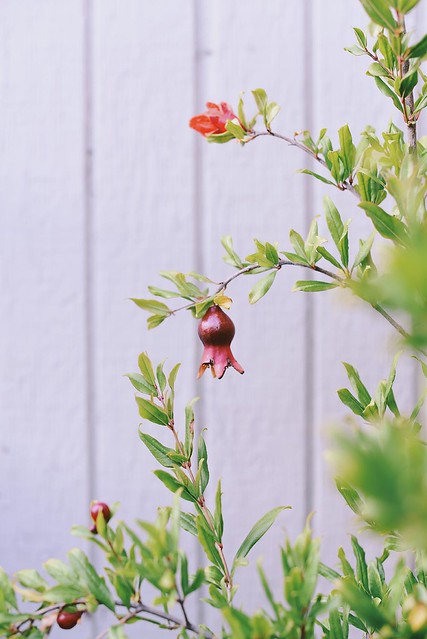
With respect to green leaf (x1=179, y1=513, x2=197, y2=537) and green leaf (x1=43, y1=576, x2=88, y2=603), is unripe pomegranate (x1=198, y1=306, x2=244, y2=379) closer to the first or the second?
green leaf (x1=179, y1=513, x2=197, y2=537)

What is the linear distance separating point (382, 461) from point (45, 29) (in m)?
0.90

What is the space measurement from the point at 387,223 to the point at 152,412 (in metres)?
0.25

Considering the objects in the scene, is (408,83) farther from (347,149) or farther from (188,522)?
(188,522)

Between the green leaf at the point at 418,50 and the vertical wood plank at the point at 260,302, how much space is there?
1.51 ft

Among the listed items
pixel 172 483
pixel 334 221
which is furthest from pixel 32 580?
pixel 334 221

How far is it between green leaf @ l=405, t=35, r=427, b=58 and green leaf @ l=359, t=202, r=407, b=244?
5.0 inches

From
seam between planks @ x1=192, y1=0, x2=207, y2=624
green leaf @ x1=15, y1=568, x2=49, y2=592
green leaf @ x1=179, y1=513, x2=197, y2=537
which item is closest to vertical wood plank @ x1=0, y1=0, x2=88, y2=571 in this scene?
seam between planks @ x1=192, y1=0, x2=207, y2=624

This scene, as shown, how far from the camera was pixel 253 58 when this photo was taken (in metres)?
0.87

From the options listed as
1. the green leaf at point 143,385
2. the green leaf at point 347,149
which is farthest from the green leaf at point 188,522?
the green leaf at point 347,149

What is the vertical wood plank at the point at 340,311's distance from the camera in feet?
2.85

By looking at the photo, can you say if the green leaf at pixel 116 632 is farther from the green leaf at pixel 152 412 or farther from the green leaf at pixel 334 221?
Result: the green leaf at pixel 334 221

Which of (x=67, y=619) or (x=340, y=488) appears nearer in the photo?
(x=67, y=619)

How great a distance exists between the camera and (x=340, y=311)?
0.87 metres

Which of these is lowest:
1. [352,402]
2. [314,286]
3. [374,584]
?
[374,584]
